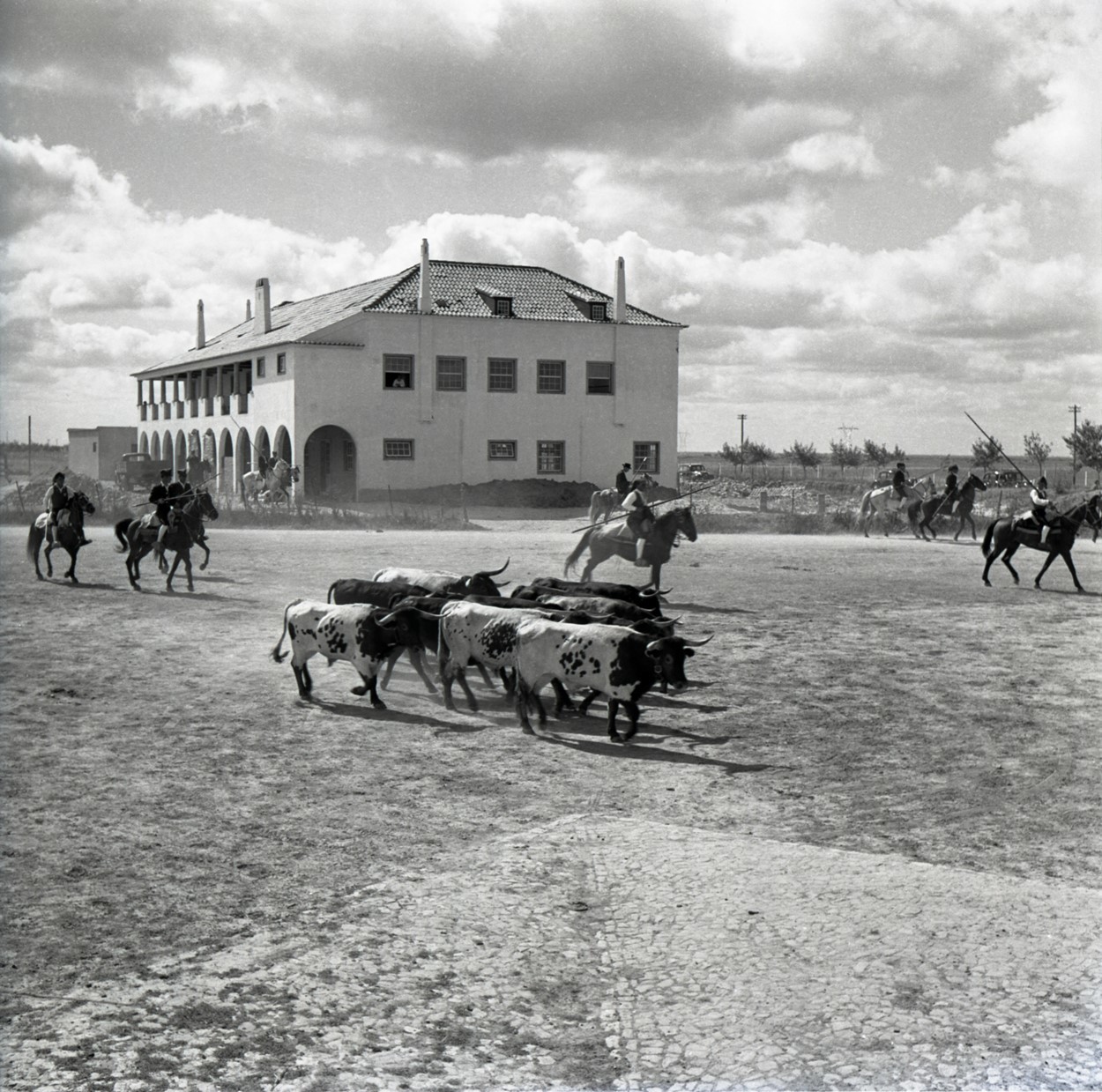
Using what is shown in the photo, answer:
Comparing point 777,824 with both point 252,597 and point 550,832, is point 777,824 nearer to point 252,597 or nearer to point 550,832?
point 550,832

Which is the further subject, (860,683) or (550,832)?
(860,683)

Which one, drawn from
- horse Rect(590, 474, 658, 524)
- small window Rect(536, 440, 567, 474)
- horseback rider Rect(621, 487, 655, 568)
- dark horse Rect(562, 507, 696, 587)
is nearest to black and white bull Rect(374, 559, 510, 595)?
dark horse Rect(562, 507, 696, 587)

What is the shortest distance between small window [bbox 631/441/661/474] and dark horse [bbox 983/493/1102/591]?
57.0 ft

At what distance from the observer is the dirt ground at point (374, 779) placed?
491 cm

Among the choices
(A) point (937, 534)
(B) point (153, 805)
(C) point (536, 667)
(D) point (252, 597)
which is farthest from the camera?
(A) point (937, 534)

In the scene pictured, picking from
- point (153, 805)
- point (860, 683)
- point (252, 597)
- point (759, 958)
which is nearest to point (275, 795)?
point (153, 805)

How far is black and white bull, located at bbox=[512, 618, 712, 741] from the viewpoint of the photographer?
9227mm

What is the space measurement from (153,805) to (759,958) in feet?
12.4

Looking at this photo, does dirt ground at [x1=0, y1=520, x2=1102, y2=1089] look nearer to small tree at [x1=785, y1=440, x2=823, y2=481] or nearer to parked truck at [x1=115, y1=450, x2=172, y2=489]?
parked truck at [x1=115, y1=450, x2=172, y2=489]

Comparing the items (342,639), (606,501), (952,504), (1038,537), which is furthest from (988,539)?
(342,639)

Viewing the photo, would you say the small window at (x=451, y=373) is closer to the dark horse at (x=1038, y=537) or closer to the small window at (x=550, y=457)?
the small window at (x=550, y=457)

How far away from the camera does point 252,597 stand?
16.2 meters

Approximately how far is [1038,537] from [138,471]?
26251 mm

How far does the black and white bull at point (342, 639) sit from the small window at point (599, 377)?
87.4 ft
